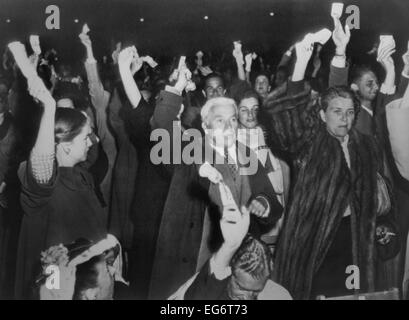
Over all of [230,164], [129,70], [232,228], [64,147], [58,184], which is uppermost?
[129,70]

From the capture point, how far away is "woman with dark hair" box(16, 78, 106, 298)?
3.78 m

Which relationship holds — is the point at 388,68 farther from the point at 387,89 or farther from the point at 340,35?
the point at 340,35

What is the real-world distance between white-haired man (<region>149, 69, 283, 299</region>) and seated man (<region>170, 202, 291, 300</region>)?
57mm

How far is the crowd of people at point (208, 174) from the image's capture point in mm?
3758

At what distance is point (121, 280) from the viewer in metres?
3.78

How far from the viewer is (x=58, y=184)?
3.80 m

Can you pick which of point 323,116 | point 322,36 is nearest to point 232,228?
point 323,116

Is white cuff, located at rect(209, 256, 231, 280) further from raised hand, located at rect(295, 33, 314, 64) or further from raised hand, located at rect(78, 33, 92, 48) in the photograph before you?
raised hand, located at rect(78, 33, 92, 48)

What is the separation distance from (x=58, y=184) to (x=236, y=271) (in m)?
1.39

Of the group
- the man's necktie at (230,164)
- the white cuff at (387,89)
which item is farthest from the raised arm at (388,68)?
the man's necktie at (230,164)

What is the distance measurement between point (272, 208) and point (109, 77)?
147 centimetres

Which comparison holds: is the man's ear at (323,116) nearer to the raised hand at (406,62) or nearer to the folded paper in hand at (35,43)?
the raised hand at (406,62)

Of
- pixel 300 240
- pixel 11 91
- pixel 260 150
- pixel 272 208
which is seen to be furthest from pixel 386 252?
pixel 11 91

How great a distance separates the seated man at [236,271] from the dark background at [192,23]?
123 cm
